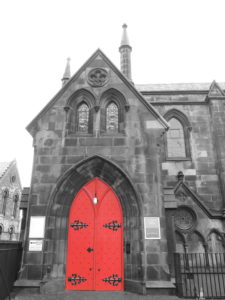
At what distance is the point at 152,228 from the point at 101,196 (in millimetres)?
2077

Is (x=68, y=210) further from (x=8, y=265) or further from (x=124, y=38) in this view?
(x=124, y=38)

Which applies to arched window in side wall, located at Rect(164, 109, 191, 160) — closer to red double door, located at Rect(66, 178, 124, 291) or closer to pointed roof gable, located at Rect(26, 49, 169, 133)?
pointed roof gable, located at Rect(26, 49, 169, 133)

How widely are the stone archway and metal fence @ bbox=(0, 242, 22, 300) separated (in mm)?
980

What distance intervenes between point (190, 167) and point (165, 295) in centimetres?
717

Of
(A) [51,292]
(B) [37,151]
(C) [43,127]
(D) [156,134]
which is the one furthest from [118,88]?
(A) [51,292]

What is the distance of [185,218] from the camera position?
1153 centimetres

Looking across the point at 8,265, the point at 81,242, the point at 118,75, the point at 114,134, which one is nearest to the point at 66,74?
the point at 118,75

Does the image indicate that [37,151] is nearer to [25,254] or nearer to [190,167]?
[25,254]

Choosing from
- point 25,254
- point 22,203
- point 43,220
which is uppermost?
point 22,203

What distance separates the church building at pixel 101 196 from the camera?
7.77m

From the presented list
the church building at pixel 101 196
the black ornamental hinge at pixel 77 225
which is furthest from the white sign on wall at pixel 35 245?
the black ornamental hinge at pixel 77 225

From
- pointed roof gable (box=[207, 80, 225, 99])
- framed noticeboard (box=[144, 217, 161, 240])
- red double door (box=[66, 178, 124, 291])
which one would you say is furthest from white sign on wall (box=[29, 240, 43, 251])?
pointed roof gable (box=[207, 80, 225, 99])

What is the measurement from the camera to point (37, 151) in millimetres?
8883

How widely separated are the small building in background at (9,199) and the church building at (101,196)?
20970mm
